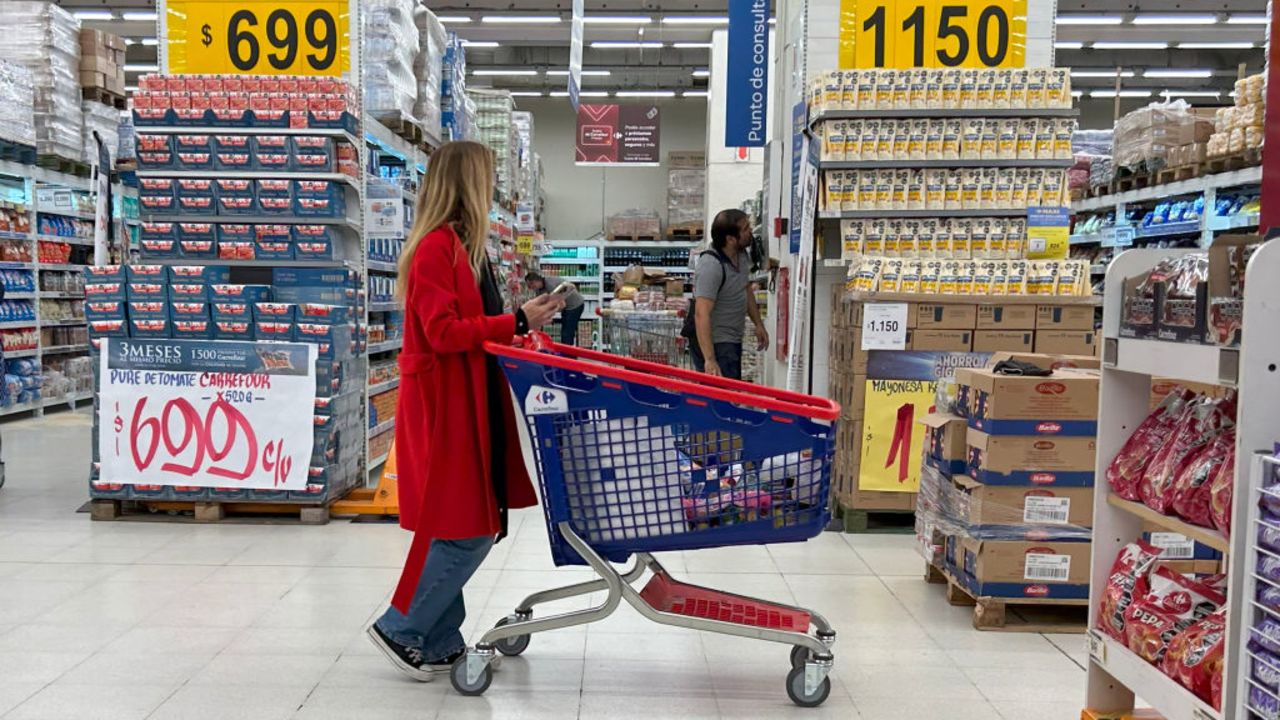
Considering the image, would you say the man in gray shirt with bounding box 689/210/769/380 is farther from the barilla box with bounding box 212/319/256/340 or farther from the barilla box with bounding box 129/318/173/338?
the barilla box with bounding box 129/318/173/338

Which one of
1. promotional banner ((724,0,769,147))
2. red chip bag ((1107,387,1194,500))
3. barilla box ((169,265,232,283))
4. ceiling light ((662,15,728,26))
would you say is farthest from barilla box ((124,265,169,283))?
ceiling light ((662,15,728,26))

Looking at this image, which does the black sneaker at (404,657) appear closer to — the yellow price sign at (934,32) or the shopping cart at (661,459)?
the shopping cart at (661,459)

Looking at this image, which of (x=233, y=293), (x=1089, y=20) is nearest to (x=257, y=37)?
(x=233, y=293)

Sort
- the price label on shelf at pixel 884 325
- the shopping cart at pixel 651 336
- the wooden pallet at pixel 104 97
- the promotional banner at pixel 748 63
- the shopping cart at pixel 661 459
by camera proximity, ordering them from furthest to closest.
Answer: the wooden pallet at pixel 104 97, the shopping cart at pixel 651 336, the promotional banner at pixel 748 63, the price label on shelf at pixel 884 325, the shopping cart at pixel 661 459

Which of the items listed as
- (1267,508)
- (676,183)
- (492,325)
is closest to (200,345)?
(492,325)

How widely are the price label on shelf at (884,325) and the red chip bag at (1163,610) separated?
9.69 feet

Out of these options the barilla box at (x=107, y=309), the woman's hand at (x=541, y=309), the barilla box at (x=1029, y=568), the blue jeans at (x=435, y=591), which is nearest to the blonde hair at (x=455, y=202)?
the woman's hand at (x=541, y=309)

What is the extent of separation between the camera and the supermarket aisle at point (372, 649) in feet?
9.80

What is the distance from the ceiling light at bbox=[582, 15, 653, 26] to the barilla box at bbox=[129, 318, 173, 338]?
37.2 ft

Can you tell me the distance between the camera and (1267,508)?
1.68 meters

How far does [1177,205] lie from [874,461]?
5.86 metres

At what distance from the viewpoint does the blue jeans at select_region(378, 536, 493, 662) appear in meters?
3.03

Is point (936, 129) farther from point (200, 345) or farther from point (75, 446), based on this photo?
point (75, 446)

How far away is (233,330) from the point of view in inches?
203
